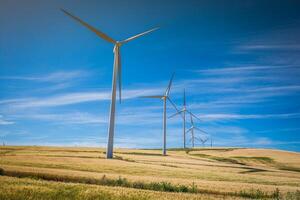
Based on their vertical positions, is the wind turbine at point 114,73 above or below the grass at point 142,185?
above

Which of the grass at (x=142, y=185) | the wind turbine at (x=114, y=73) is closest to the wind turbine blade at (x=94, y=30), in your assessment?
the wind turbine at (x=114, y=73)

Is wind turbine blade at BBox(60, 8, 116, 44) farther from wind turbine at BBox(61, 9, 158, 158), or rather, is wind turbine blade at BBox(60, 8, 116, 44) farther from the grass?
the grass

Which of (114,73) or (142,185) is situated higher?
(114,73)

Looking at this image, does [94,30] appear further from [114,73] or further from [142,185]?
[142,185]

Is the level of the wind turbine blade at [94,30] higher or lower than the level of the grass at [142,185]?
higher

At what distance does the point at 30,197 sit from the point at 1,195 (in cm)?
152

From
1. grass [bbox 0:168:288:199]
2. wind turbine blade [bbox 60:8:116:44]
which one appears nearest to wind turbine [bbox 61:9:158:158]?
wind turbine blade [bbox 60:8:116:44]

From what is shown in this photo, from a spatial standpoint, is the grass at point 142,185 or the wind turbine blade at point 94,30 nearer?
the grass at point 142,185

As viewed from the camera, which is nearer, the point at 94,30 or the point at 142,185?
the point at 142,185

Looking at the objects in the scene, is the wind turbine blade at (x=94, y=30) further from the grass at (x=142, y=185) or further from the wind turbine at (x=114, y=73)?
the grass at (x=142, y=185)

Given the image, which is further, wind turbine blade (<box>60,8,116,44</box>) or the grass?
wind turbine blade (<box>60,8,116,44</box>)

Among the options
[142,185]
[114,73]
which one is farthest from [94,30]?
[142,185]

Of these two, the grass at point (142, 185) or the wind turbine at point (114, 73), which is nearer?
the grass at point (142, 185)

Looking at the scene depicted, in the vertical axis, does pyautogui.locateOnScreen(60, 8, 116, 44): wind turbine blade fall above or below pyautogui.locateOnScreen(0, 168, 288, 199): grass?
above
